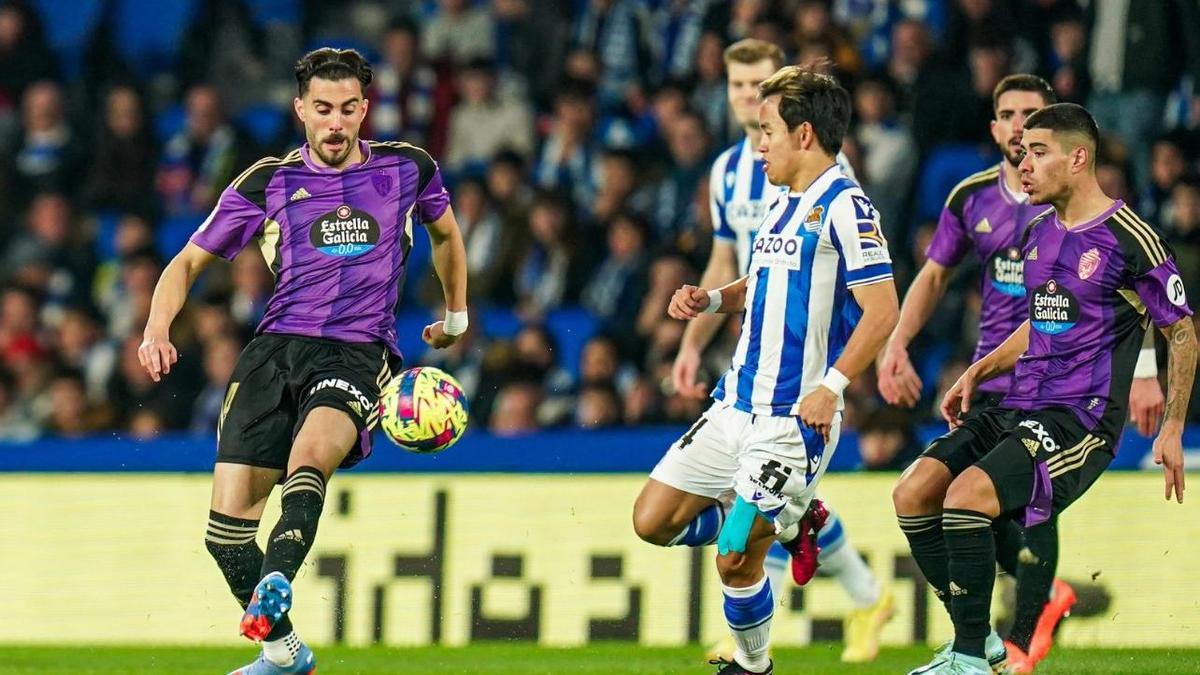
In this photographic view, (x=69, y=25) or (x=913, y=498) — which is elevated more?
(x=69, y=25)

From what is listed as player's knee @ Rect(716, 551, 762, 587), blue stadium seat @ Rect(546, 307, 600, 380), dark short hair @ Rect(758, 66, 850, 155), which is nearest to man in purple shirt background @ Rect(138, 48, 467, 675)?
player's knee @ Rect(716, 551, 762, 587)

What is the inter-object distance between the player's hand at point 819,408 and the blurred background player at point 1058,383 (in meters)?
0.66

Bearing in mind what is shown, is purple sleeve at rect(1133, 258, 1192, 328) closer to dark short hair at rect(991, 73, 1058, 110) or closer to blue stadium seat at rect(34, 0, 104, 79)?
dark short hair at rect(991, 73, 1058, 110)

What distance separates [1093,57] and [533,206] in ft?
12.7

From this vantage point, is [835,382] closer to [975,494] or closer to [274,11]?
[975,494]

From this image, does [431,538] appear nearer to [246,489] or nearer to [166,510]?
[166,510]

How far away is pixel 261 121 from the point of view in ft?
51.6

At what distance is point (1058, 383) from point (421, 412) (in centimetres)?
234

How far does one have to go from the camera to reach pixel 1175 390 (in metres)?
7.02

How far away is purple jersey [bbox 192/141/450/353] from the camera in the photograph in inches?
293

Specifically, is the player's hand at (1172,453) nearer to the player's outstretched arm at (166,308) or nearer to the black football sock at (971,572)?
the black football sock at (971,572)

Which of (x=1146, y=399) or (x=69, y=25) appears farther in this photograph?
(x=69, y=25)

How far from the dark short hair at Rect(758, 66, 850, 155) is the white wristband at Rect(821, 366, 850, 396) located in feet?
2.95

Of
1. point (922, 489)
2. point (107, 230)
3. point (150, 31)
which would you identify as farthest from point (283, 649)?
point (150, 31)
